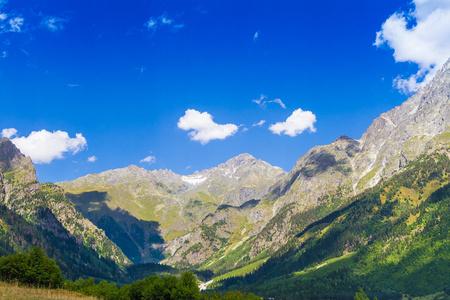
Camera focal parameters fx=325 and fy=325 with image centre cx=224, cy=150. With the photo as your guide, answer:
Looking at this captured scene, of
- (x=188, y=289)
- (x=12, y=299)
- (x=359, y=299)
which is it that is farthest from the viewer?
(x=359, y=299)

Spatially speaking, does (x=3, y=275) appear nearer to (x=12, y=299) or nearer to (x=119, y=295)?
(x=119, y=295)

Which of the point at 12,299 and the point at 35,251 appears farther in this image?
the point at 35,251

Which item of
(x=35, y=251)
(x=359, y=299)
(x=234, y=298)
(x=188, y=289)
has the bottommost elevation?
(x=359, y=299)

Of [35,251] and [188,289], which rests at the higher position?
[35,251]

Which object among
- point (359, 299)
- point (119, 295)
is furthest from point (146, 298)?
point (359, 299)

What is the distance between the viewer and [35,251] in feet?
398

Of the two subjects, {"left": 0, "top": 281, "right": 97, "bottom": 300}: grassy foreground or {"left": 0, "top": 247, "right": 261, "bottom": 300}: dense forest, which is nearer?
{"left": 0, "top": 281, "right": 97, "bottom": 300}: grassy foreground

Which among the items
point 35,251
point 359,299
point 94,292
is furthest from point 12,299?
point 359,299

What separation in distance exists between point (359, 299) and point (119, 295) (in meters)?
103

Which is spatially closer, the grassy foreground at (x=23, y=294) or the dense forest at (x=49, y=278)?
the grassy foreground at (x=23, y=294)

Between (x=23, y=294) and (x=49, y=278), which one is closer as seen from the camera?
(x=23, y=294)

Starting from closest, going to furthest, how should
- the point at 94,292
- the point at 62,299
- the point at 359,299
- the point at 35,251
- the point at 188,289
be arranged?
the point at 62,299 → the point at 188,289 → the point at 35,251 → the point at 94,292 → the point at 359,299

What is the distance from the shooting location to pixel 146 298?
361ft

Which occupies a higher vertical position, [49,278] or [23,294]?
[23,294]
